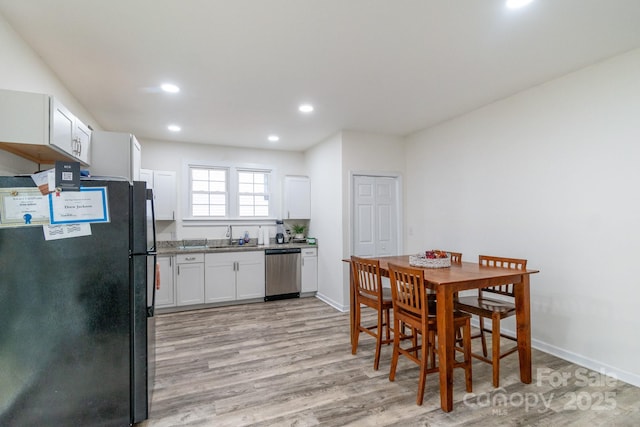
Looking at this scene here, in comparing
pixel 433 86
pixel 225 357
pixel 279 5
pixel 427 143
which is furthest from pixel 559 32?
pixel 225 357

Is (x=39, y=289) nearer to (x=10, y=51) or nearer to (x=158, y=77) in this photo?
(x=10, y=51)

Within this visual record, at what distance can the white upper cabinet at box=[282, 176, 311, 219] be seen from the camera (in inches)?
219

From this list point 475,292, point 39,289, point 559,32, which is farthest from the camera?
point 475,292

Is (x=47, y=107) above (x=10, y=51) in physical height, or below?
below

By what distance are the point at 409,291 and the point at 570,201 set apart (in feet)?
6.25

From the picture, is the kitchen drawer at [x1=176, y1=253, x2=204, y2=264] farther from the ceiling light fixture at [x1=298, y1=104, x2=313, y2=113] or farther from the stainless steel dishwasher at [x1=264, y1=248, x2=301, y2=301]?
the ceiling light fixture at [x1=298, y1=104, x2=313, y2=113]

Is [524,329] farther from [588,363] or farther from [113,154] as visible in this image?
[113,154]

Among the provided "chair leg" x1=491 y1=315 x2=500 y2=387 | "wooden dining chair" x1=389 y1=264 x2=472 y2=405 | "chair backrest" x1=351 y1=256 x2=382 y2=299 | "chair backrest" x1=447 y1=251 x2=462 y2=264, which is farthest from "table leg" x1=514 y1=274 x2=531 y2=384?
"chair backrest" x1=351 y1=256 x2=382 y2=299

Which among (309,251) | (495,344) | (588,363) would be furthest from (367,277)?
(309,251)

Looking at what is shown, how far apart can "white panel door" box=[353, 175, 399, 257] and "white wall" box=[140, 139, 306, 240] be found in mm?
1668

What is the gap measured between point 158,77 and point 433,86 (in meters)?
2.69

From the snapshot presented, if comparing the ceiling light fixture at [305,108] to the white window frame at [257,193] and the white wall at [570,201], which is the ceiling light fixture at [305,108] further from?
the white window frame at [257,193]

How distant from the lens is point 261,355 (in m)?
3.09

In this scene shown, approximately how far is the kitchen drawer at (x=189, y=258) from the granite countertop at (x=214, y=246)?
0.06 meters
